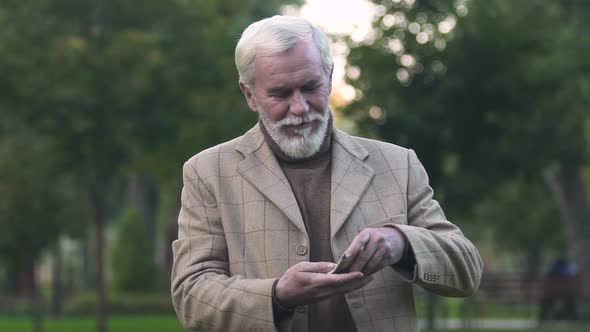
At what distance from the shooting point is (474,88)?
1988 cm

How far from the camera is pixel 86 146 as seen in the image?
21828 mm

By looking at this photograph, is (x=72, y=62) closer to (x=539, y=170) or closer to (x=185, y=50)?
(x=185, y=50)

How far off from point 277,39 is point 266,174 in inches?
16.2

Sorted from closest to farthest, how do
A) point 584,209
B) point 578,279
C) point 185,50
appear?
point 185,50 < point 578,279 < point 584,209

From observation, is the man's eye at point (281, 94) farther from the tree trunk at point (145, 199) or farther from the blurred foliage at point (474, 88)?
the tree trunk at point (145, 199)

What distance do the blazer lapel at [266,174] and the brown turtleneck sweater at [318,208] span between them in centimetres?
3

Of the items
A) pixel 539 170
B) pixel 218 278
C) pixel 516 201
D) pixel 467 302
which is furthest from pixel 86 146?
pixel 516 201

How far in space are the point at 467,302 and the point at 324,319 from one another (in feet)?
82.3

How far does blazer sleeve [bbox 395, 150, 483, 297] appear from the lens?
3566 millimetres

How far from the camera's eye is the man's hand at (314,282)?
130 inches

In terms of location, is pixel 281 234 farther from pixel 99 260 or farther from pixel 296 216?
pixel 99 260

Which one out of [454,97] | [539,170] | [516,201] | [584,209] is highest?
[454,97]

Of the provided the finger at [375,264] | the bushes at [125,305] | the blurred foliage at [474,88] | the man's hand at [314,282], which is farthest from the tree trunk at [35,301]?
the finger at [375,264]

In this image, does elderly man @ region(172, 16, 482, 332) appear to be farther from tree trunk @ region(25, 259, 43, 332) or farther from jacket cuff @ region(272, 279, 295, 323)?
tree trunk @ region(25, 259, 43, 332)
